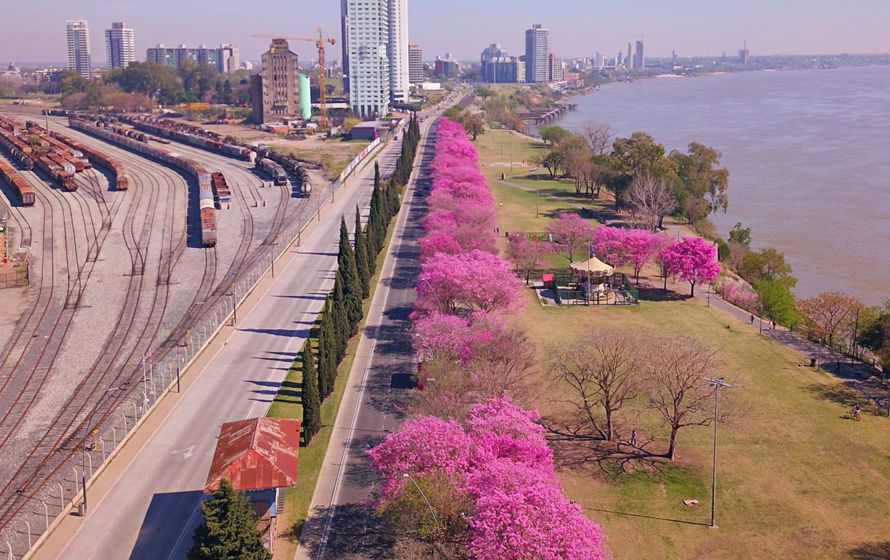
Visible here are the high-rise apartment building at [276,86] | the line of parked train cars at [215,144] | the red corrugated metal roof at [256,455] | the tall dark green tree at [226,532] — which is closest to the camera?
the tall dark green tree at [226,532]

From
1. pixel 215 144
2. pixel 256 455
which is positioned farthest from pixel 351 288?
pixel 215 144

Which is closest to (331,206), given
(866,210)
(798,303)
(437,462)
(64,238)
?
(64,238)

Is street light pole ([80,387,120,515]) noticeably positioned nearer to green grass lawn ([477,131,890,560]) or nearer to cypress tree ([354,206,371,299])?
green grass lawn ([477,131,890,560])

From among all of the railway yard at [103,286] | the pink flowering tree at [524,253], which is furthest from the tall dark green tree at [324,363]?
the pink flowering tree at [524,253]

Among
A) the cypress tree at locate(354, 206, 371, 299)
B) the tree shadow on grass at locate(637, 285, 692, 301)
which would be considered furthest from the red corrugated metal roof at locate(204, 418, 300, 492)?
the tree shadow on grass at locate(637, 285, 692, 301)

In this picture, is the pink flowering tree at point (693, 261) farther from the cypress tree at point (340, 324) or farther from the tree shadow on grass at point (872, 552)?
the tree shadow on grass at point (872, 552)

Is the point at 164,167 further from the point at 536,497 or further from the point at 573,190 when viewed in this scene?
the point at 536,497

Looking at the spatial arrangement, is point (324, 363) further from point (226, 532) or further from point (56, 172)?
point (56, 172)
